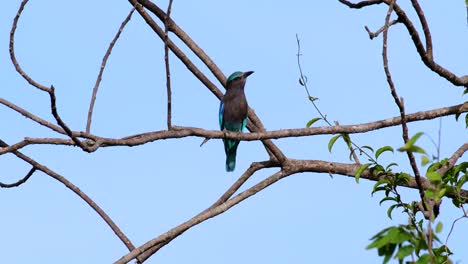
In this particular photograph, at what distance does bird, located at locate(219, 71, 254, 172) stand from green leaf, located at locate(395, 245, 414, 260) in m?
6.08

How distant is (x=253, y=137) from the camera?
19.0 feet

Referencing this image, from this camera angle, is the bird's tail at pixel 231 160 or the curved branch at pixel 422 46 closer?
the curved branch at pixel 422 46

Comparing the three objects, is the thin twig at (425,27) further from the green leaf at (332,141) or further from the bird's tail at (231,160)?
the bird's tail at (231,160)

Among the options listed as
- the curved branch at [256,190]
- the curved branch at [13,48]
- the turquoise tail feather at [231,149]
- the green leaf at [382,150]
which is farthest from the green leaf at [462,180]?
the turquoise tail feather at [231,149]

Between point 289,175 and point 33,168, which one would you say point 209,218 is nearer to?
point 289,175

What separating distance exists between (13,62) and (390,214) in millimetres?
2864

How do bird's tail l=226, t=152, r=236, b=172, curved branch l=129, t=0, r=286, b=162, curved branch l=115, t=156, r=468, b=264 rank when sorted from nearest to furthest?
curved branch l=115, t=156, r=468, b=264 < curved branch l=129, t=0, r=286, b=162 < bird's tail l=226, t=152, r=236, b=172

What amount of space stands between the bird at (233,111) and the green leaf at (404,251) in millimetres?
6077

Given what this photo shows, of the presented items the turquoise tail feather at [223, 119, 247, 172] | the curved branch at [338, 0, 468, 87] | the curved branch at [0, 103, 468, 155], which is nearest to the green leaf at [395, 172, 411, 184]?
the curved branch at [0, 103, 468, 155]

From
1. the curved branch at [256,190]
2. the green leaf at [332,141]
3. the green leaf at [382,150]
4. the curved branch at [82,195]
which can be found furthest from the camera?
the curved branch at [82,195]

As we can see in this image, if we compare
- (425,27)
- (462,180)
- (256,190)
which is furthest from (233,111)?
(462,180)

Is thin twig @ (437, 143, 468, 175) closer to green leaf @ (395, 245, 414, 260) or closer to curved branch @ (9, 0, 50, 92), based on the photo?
green leaf @ (395, 245, 414, 260)

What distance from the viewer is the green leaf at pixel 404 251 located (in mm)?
3439

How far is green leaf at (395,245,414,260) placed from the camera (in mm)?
3439
